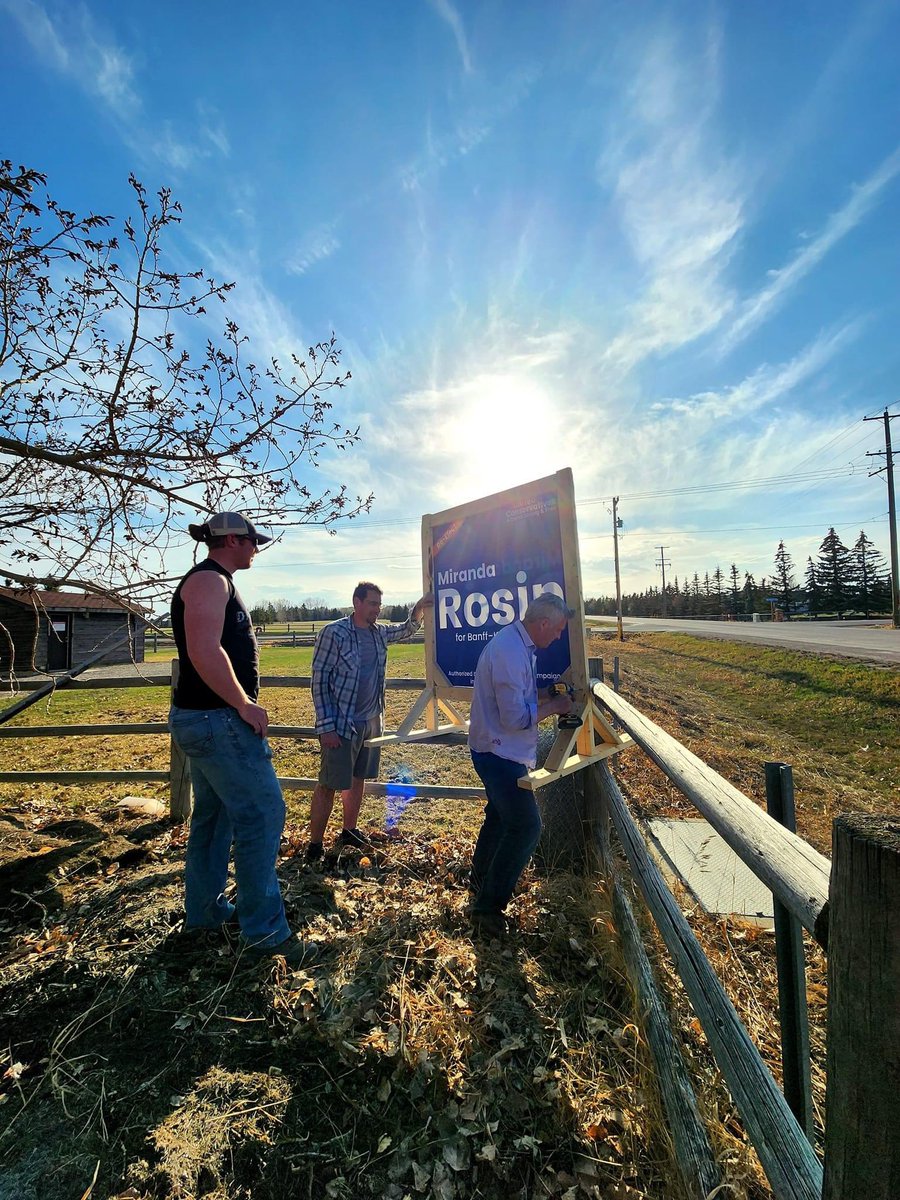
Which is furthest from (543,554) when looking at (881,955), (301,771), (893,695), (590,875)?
(893,695)

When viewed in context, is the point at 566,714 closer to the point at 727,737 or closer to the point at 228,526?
the point at 228,526

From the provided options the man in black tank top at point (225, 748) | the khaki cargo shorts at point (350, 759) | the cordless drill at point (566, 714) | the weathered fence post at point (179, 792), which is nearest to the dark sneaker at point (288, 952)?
the man in black tank top at point (225, 748)

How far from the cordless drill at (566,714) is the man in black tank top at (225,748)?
5.70ft

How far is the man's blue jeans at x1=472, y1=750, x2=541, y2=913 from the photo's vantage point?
117 inches

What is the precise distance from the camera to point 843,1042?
2.59 feet

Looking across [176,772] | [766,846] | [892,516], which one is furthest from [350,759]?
[892,516]

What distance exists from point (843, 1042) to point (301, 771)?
23.6 ft

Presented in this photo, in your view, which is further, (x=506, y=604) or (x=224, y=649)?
(x=506, y=604)

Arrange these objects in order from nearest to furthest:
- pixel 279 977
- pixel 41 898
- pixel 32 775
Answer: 1. pixel 279 977
2. pixel 41 898
3. pixel 32 775

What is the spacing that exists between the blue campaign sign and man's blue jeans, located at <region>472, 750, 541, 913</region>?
889mm

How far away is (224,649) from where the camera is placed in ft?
8.82

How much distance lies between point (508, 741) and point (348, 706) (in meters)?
1.41

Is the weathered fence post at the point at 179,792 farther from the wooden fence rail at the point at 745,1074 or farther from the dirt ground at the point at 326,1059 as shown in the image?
the wooden fence rail at the point at 745,1074

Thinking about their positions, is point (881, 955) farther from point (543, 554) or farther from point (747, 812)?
point (543, 554)
